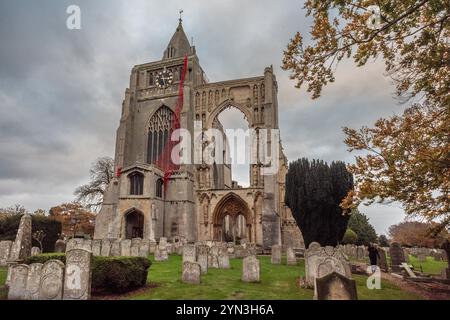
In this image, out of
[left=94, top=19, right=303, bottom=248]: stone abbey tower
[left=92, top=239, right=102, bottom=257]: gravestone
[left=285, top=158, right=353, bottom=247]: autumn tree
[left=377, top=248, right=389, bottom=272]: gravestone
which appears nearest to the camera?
[left=377, top=248, right=389, bottom=272]: gravestone

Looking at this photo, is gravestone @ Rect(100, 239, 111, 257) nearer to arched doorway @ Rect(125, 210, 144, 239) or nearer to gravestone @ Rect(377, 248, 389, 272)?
arched doorway @ Rect(125, 210, 144, 239)

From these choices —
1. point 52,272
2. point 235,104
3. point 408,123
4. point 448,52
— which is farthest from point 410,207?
point 235,104

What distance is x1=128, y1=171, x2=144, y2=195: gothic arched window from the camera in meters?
25.0

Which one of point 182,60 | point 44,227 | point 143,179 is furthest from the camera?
point 182,60

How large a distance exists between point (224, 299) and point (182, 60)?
91.4 ft

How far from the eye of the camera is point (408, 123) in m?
7.02

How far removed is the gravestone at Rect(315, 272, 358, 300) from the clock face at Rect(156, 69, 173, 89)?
92.6 ft

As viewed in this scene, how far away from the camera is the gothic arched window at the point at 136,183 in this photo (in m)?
25.0

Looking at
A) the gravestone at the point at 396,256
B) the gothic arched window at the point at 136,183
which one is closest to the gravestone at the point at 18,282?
the gravestone at the point at 396,256

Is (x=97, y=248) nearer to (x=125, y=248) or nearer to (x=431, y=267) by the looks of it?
(x=125, y=248)

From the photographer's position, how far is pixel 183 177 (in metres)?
26.0

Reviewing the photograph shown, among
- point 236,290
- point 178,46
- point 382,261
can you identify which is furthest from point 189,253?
point 178,46

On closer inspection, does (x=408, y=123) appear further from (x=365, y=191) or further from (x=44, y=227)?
(x=44, y=227)

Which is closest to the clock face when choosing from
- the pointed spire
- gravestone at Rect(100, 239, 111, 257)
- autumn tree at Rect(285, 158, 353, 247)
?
the pointed spire
